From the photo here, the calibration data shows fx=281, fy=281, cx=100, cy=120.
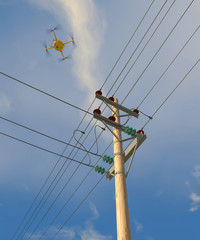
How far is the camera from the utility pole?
22.5 feet

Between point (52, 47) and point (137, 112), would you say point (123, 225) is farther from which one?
point (52, 47)

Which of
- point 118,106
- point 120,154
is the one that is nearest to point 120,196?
point 120,154

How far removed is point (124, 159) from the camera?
859 centimetres

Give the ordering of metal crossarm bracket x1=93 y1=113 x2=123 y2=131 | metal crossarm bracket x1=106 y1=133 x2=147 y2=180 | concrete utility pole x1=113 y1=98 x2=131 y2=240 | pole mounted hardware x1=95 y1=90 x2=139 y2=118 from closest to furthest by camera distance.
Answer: concrete utility pole x1=113 y1=98 x2=131 y2=240, metal crossarm bracket x1=106 y1=133 x2=147 y2=180, metal crossarm bracket x1=93 y1=113 x2=123 y2=131, pole mounted hardware x1=95 y1=90 x2=139 y2=118

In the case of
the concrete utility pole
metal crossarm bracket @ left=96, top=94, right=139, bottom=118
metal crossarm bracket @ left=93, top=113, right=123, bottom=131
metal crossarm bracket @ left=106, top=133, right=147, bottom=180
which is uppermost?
metal crossarm bracket @ left=96, top=94, right=139, bottom=118

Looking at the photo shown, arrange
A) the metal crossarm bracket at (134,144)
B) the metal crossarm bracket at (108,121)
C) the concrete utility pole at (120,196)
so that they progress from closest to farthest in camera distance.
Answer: the concrete utility pole at (120,196) < the metal crossarm bracket at (134,144) < the metal crossarm bracket at (108,121)

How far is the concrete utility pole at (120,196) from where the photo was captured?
6.64 meters

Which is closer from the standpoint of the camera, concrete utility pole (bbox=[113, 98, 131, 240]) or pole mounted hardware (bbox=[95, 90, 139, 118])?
concrete utility pole (bbox=[113, 98, 131, 240])

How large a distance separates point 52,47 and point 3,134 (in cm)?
1415

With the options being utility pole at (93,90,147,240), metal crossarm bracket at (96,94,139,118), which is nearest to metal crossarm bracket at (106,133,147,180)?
utility pole at (93,90,147,240)

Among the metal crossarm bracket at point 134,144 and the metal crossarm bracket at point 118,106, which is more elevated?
the metal crossarm bracket at point 118,106

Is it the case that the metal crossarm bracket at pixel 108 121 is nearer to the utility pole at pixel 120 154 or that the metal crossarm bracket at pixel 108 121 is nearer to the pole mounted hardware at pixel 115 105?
the utility pole at pixel 120 154

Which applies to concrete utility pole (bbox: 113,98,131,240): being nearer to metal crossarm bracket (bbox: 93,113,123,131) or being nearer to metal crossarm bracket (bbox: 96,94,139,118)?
metal crossarm bracket (bbox: 93,113,123,131)

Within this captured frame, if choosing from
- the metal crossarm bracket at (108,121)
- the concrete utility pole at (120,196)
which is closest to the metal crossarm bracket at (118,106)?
the metal crossarm bracket at (108,121)
